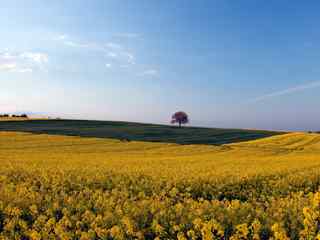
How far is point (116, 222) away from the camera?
5.87 metres

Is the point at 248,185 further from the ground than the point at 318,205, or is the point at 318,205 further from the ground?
the point at 318,205

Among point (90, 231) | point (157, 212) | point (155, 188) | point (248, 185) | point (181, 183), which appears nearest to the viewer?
point (90, 231)

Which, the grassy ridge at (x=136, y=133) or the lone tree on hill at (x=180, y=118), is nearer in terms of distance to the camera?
the grassy ridge at (x=136, y=133)

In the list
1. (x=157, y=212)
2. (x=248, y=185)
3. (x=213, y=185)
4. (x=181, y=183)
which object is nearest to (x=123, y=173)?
(x=181, y=183)

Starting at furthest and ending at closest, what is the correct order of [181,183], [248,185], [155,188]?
1. [248,185]
2. [181,183]
3. [155,188]

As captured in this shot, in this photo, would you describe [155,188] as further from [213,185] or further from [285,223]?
[285,223]

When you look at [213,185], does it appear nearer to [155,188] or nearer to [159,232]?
[155,188]

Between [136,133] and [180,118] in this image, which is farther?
[180,118]

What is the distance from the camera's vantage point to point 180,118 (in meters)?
110

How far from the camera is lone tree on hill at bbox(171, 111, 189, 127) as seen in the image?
110m

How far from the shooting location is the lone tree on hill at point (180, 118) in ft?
363

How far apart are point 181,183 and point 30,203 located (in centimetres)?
589

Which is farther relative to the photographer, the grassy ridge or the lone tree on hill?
the lone tree on hill

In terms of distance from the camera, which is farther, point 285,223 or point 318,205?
point 318,205
